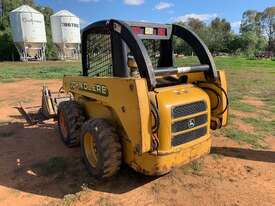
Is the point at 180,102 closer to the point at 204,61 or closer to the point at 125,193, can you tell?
the point at 204,61

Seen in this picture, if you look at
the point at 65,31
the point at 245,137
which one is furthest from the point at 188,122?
the point at 65,31

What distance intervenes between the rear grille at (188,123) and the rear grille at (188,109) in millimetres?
90

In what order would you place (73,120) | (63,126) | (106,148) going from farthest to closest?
(63,126)
(73,120)
(106,148)

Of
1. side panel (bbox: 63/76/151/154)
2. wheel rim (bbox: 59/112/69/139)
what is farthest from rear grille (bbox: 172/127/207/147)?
wheel rim (bbox: 59/112/69/139)

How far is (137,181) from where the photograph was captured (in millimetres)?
4199

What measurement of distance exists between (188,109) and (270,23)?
8301cm

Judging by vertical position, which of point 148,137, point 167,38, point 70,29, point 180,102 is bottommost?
point 148,137

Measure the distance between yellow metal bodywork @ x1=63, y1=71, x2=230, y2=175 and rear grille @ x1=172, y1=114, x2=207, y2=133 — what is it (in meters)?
0.06

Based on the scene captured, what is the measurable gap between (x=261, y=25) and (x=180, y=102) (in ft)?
269

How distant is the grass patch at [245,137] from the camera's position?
5.72 meters

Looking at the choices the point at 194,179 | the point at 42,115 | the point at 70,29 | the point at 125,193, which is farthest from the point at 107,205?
the point at 70,29

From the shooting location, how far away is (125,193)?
12.8 feet

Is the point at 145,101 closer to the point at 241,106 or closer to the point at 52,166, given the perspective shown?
the point at 52,166

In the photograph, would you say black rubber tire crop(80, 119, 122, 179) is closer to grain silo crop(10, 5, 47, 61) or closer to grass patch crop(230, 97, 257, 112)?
grass patch crop(230, 97, 257, 112)
